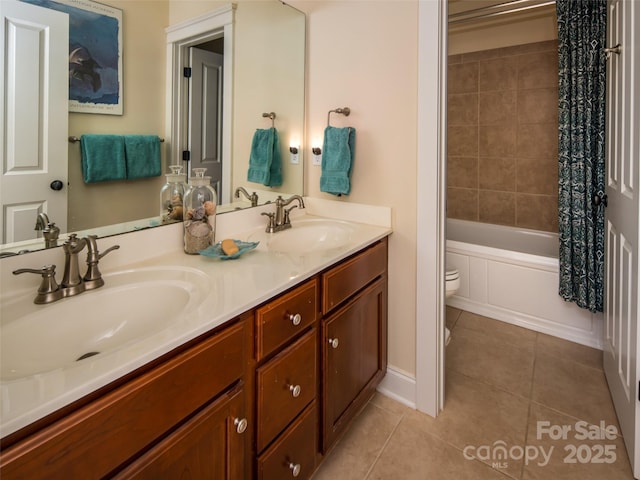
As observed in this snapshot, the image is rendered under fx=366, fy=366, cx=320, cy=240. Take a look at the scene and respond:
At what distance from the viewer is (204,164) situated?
4.94ft

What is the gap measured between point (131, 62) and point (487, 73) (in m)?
3.10

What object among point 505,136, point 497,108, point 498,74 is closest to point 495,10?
point 498,74

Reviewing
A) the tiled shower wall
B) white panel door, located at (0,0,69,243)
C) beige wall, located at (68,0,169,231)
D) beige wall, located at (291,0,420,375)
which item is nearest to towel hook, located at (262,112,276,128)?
beige wall, located at (291,0,420,375)

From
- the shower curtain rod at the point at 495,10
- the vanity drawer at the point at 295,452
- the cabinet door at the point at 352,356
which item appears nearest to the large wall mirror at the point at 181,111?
the cabinet door at the point at 352,356

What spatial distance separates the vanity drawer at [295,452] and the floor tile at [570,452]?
84 cm

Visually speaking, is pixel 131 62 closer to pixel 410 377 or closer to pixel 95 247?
pixel 95 247

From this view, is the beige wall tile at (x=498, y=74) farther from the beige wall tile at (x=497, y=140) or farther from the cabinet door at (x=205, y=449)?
the cabinet door at (x=205, y=449)

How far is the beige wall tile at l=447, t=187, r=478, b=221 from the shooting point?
139 inches

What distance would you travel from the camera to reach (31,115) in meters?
1.00

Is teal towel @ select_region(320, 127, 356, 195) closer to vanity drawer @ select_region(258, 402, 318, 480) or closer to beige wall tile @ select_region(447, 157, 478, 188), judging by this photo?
vanity drawer @ select_region(258, 402, 318, 480)

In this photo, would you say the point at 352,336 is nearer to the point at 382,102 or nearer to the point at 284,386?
the point at 284,386

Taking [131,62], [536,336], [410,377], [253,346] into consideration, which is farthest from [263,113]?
[536,336]

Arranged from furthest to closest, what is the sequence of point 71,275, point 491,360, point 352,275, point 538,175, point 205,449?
point 538,175
point 491,360
point 352,275
point 71,275
point 205,449

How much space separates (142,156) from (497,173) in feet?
10.1
